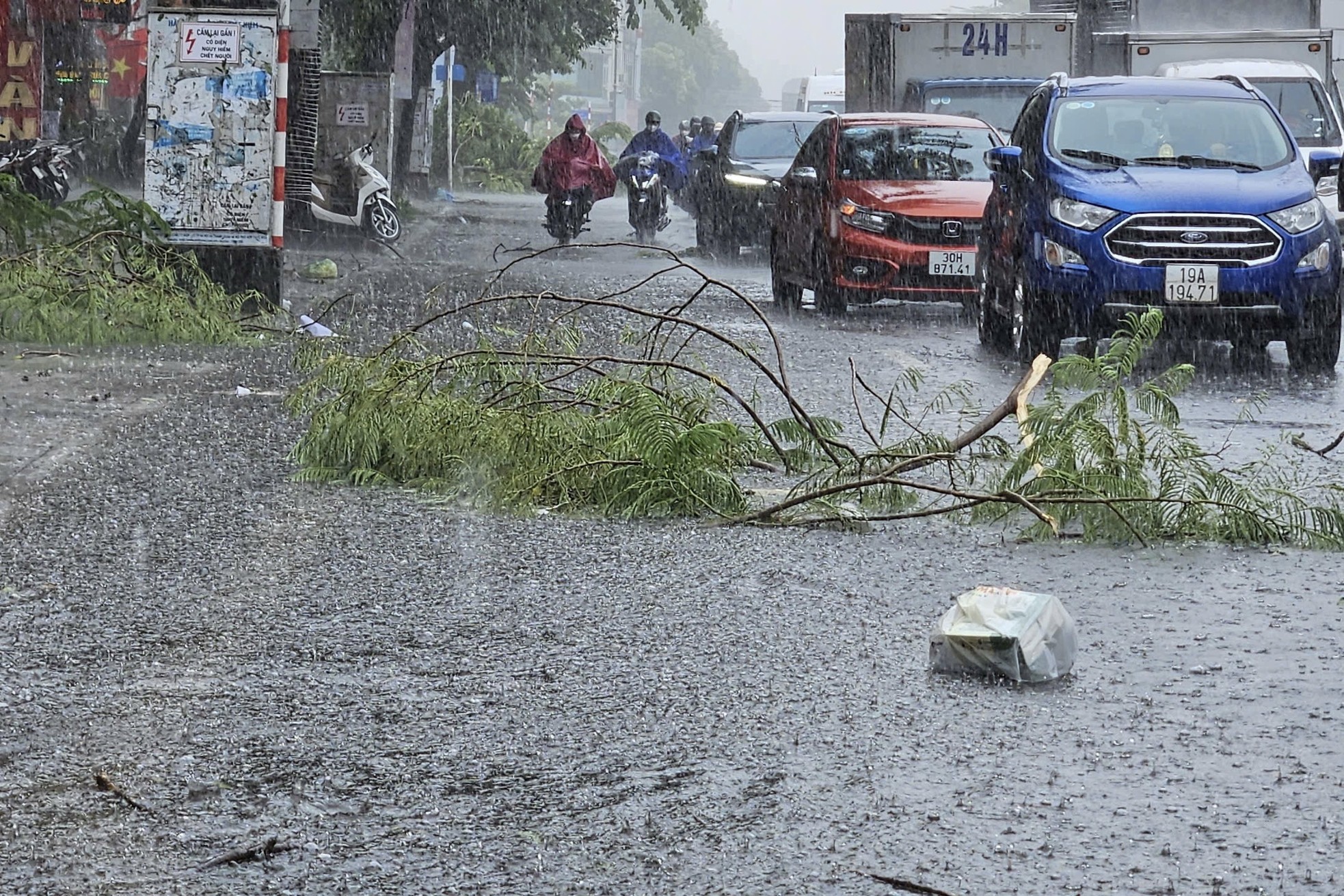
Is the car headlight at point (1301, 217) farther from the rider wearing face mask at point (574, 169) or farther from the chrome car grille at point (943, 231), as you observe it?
the rider wearing face mask at point (574, 169)

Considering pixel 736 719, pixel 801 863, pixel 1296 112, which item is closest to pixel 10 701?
pixel 736 719

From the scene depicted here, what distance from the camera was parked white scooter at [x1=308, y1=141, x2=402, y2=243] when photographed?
2345 cm

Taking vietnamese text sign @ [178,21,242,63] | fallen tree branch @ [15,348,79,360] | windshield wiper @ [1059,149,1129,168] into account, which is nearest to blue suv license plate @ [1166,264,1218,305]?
windshield wiper @ [1059,149,1129,168]

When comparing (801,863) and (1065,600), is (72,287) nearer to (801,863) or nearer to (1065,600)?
(1065,600)

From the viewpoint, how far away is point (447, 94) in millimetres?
47719

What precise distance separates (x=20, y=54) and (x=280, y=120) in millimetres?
21260

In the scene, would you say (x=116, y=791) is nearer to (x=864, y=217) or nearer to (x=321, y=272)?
(x=864, y=217)

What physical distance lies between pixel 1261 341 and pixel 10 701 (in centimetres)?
960

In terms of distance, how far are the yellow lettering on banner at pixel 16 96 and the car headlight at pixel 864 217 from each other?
2030 centimetres

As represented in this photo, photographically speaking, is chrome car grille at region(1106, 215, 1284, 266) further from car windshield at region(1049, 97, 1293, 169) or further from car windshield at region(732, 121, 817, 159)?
car windshield at region(732, 121, 817, 159)

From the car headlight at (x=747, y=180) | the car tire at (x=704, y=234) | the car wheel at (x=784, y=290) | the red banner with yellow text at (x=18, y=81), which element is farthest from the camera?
the red banner with yellow text at (x=18, y=81)

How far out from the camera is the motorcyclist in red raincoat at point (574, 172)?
26.7 metres

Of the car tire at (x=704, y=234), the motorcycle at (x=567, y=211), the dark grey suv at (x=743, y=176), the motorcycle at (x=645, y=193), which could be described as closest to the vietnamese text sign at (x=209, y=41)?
the dark grey suv at (x=743, y=176)

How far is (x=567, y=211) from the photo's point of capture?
88.3 feet
